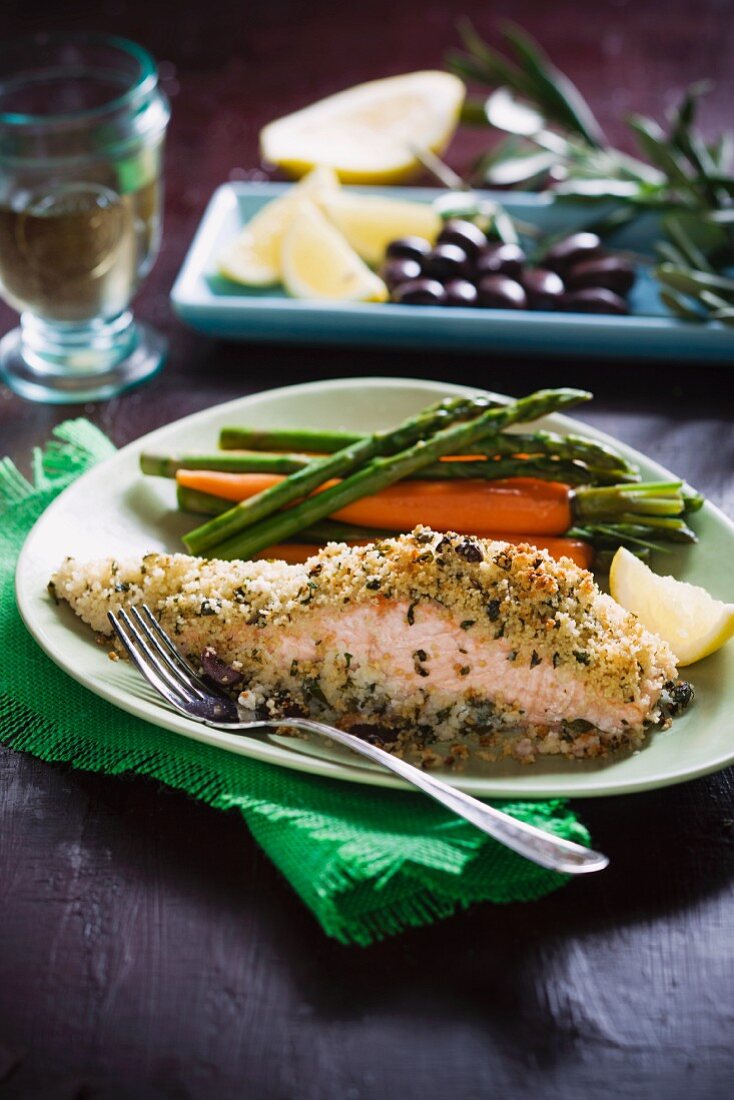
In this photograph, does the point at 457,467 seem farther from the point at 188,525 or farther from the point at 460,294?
the point at 460,294

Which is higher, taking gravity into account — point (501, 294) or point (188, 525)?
point (501, 294)

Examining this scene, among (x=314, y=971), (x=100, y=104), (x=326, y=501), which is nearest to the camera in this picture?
(x=314, y=971)

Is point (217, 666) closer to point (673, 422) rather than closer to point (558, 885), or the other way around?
point (558, 885)

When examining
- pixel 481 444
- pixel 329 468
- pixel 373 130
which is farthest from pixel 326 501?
pixel 373 130

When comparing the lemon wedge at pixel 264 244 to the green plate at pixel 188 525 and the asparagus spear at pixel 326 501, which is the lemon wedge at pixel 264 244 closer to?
the green plate at pixel 188 525

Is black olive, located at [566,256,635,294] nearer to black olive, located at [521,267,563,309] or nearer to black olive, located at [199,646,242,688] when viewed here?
black olive, located at [521,267,563,309]

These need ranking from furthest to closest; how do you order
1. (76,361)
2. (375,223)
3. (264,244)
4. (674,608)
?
(375,223) < (264,244) < (76,361) < (674,608)

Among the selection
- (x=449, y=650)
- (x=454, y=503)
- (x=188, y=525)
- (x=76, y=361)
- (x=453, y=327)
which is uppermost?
(x=449, y=650)

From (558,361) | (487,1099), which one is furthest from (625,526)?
(487,1099)
